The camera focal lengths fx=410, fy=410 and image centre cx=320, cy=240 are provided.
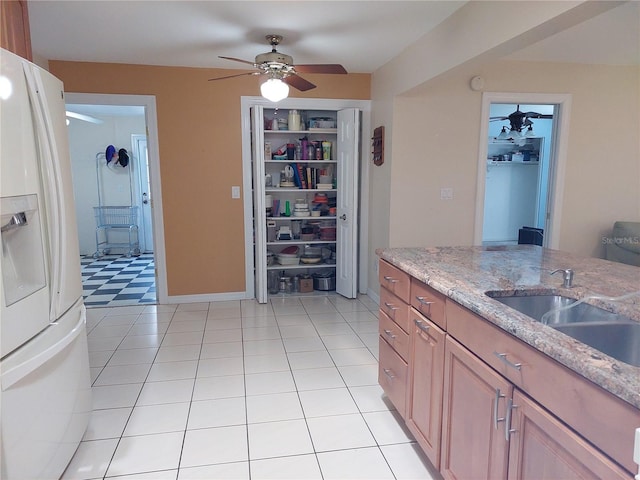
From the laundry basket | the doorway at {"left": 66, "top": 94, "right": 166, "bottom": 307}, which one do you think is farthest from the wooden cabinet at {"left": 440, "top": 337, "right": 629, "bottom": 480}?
the laundry basket

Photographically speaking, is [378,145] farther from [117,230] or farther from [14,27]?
[117,230]

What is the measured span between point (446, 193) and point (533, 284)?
238 centimetres

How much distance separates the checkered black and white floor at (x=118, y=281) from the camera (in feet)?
14.5

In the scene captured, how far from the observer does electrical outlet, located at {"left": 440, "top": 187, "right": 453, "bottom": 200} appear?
385 cm

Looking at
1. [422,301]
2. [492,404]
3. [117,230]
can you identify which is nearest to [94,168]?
[117,230]

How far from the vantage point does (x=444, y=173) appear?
382cm

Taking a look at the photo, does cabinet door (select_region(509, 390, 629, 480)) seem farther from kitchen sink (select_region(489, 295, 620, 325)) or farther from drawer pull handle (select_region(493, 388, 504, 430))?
kitchen sink (select_region(489, 295, 620, 325))

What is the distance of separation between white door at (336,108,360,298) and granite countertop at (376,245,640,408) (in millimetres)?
1930

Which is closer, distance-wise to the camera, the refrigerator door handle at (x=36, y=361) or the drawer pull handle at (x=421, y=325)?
the refrigerator door handle at (x=36, y=361)

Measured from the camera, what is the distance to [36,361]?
4.79 feet

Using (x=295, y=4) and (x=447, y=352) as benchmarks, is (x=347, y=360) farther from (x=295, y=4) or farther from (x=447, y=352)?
(x=295, y=4)

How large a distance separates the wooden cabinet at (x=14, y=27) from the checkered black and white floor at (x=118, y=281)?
288cm

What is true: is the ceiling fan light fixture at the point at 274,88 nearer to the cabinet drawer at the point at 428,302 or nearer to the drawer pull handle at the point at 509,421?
the cabinet drawer at the point at 428,302

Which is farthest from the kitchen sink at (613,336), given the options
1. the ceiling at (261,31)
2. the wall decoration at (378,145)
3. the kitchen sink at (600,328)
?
the wall decoration at (378,145)
